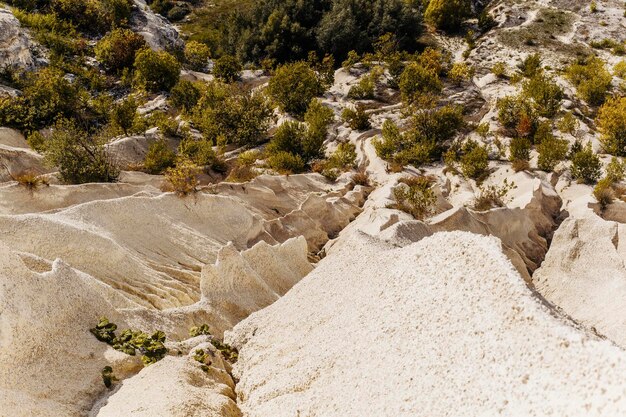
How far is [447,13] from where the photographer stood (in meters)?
69.2

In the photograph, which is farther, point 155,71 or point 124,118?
point 155,71

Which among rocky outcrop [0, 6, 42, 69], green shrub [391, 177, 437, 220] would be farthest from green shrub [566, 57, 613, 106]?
rocky outcrop [0, 6, 42, 69]


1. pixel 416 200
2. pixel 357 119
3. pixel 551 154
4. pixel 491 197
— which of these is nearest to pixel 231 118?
pixel 357 119

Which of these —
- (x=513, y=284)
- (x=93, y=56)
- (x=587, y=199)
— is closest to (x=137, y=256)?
(x=513, y=284)

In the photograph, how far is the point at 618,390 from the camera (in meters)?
6.53

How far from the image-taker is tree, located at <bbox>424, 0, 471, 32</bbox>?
69000mm

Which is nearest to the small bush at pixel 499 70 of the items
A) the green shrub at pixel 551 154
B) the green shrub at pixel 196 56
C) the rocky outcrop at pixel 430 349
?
the green shrub at pixel 551 154

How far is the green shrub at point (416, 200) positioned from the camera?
28000 mm

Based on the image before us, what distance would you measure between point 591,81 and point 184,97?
39124mm

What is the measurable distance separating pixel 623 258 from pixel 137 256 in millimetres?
23231

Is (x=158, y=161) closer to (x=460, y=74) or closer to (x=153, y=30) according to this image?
(x=460, y=74)

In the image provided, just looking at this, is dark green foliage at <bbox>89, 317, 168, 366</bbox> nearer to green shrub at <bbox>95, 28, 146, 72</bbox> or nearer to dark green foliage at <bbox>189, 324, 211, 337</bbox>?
dark green foliage at <bbox>189, 324, 211, 337</bbox>

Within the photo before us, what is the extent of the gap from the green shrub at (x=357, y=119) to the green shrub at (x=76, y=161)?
22.9 m

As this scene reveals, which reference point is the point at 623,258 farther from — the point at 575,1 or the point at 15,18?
the point at 575,1
